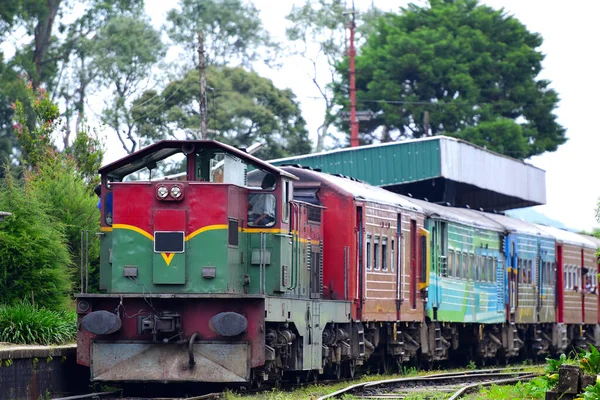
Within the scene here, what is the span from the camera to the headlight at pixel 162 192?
15.3m

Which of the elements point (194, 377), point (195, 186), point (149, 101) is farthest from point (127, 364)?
point (149, 101)

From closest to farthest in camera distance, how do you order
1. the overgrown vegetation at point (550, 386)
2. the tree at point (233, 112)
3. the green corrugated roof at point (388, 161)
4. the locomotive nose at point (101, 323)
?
the overgrown vegetation at point (550, 386) < the locomotive nose at point (101, 323) < the green corrugated roof at point (388, 161) < the tree at point (233, 112)

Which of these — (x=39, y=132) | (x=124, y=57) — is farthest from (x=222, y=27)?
(x=39, y=132)


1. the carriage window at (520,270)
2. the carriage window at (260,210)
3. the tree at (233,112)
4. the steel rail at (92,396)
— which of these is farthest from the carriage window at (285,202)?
the tree at (233,112)

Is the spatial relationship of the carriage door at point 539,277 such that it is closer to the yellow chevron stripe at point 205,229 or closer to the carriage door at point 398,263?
the carriage door at point 398,263

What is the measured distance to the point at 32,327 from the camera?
16297 millimetres

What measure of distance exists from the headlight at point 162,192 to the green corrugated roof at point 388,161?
18.9 m

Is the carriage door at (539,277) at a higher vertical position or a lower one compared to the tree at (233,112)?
lower

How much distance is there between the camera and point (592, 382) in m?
12.7

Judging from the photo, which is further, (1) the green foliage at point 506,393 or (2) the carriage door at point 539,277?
(2) the carriage door at point 539,277

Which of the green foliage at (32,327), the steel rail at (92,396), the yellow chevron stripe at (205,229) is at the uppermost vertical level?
the yellow chevron stripe at (205,229)

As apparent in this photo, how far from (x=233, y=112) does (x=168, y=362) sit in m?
40.6

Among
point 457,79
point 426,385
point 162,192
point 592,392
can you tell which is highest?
point 457,79

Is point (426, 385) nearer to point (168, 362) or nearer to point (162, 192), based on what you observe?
point (168, 362)
